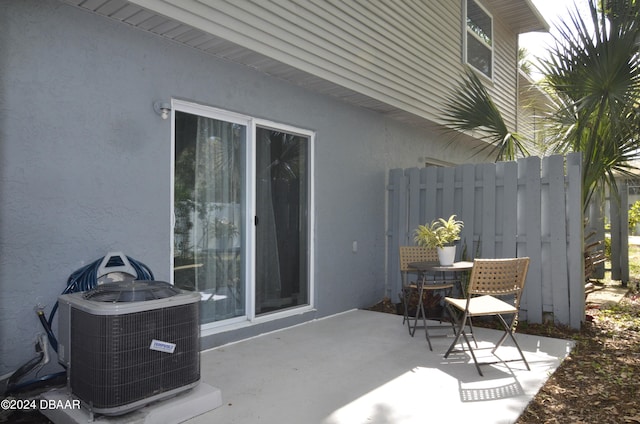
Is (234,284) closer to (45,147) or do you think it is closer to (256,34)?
(45,147)

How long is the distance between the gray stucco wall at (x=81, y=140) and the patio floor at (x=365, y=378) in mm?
582

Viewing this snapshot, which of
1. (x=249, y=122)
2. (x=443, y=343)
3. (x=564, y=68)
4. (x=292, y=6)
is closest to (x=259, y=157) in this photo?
(x=249, y=122)

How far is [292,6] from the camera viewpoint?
14.0ft

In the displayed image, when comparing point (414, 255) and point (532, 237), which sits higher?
point (532, 237)

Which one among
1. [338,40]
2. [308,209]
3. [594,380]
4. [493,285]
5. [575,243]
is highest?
[338,40]

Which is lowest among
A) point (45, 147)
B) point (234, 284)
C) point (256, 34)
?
point (234, 284)

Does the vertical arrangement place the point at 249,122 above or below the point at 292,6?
below

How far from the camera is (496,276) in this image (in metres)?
3.58

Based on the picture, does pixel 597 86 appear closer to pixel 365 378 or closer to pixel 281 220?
pixel 281 220

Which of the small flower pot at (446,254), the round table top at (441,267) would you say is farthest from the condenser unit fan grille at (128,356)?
the small flower pot at (446,254)

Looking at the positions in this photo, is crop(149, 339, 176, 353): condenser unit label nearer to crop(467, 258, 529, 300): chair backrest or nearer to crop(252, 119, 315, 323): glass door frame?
crop(252, 119, 315, 323): glass door frame

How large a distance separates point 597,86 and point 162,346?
4.93 meters

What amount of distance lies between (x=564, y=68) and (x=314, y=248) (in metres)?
3.54

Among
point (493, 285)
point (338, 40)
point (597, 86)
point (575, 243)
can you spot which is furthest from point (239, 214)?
point (597, 86)
